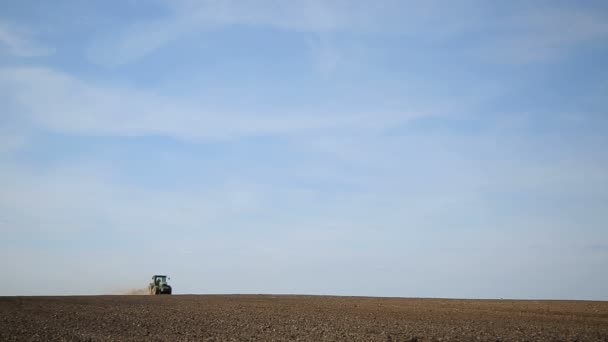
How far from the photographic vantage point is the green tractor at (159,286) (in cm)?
7662

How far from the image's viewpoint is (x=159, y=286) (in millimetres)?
77062

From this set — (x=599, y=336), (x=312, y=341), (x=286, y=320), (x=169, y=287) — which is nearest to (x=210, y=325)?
(x=286, y=320)

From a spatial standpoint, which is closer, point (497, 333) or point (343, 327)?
point (497, 333)

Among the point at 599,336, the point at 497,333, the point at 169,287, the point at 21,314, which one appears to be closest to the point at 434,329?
the point at 497,333

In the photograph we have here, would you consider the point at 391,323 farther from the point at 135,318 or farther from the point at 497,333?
the point at 135,318

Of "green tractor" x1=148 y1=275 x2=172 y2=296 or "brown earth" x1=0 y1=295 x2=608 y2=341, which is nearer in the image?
"brown earth" x1=0 y1=295 x2=608 y2=341

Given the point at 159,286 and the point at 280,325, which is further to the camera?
the point at 159,286

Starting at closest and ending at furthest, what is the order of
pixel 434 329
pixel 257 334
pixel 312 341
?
1. pixel 312 341
2. pixel 257 334
3. pixel 434 329

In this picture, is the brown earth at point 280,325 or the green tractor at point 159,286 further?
the green tractor at point 159,286

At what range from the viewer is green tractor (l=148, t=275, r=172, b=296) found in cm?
7662

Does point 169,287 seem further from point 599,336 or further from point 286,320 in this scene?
point 599,336

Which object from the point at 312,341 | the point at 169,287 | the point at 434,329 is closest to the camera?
the point at 312,341

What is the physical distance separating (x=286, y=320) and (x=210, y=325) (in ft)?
15.4

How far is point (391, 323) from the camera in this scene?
116ft
